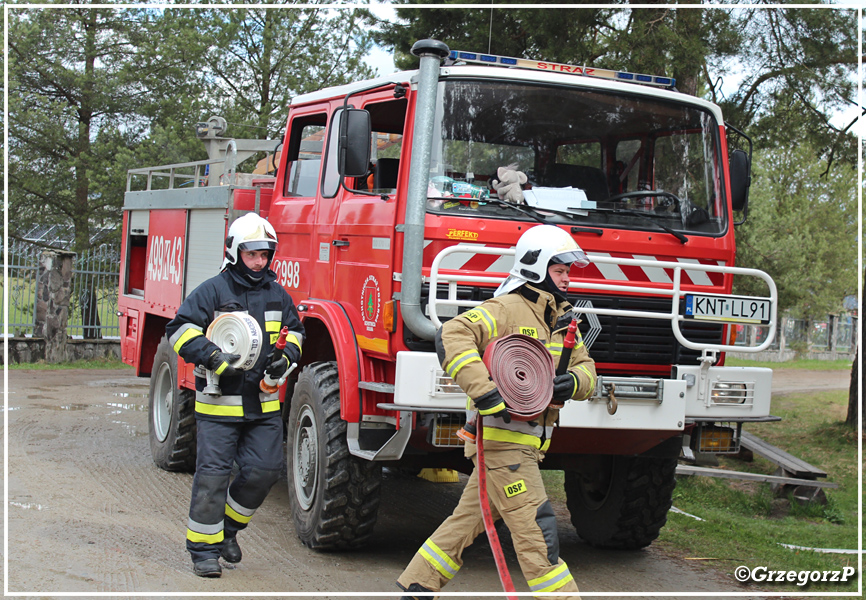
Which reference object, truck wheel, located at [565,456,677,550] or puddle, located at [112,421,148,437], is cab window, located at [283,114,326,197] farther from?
puddle, located at [112,421,148,437]

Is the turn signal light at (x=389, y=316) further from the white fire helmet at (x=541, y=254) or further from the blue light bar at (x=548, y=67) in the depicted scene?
the blue light bar at (x=548, y=67)

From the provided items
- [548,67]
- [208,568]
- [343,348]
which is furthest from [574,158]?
[208,568]

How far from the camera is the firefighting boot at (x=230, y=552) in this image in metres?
5.40

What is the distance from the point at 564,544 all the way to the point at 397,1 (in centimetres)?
847

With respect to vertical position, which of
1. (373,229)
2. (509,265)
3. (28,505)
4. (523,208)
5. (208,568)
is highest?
(523,208)

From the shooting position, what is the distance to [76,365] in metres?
16.5

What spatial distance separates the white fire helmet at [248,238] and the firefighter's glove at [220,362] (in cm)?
58

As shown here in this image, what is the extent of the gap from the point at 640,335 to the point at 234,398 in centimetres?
237

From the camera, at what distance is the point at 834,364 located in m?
28.7

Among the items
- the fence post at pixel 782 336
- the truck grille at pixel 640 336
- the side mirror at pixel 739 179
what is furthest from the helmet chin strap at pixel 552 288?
the fence post at pixel 782 336

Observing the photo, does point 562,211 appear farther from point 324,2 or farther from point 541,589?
point 324,2

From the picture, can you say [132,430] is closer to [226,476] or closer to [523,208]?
[226,476]

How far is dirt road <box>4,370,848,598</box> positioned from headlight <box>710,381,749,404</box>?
119 cm

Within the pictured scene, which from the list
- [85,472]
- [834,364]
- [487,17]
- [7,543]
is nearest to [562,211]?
[7,543]
